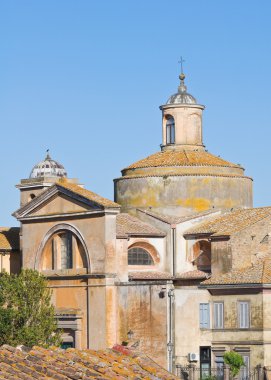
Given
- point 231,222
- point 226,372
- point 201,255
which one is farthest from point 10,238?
point 226,372

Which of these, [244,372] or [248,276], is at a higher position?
[248,276]

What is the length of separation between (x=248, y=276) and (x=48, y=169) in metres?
14.8

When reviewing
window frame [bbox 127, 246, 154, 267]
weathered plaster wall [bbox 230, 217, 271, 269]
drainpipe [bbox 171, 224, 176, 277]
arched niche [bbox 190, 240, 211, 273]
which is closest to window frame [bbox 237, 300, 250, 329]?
weathered plaster wall [bbox 230, 217, 271, 269]

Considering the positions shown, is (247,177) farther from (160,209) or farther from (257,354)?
(257,354)

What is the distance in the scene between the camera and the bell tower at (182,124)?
213 feet

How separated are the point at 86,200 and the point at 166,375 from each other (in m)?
34.1

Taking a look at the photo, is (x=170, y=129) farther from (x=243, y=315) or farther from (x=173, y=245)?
(x=243, y=315)

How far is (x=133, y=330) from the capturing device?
5784 centimetres

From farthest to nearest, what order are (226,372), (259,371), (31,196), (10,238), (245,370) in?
(10,238), (31,196), (245,370), (259,371), (226,372)

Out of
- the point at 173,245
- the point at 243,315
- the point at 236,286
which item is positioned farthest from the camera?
the point at 173,245

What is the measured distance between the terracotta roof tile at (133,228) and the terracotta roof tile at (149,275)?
5.61 feet

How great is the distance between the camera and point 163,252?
203 ft

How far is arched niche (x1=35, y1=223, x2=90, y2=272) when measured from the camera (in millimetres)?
60469

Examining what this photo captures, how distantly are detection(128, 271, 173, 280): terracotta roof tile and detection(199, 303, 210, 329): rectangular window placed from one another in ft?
16.0
